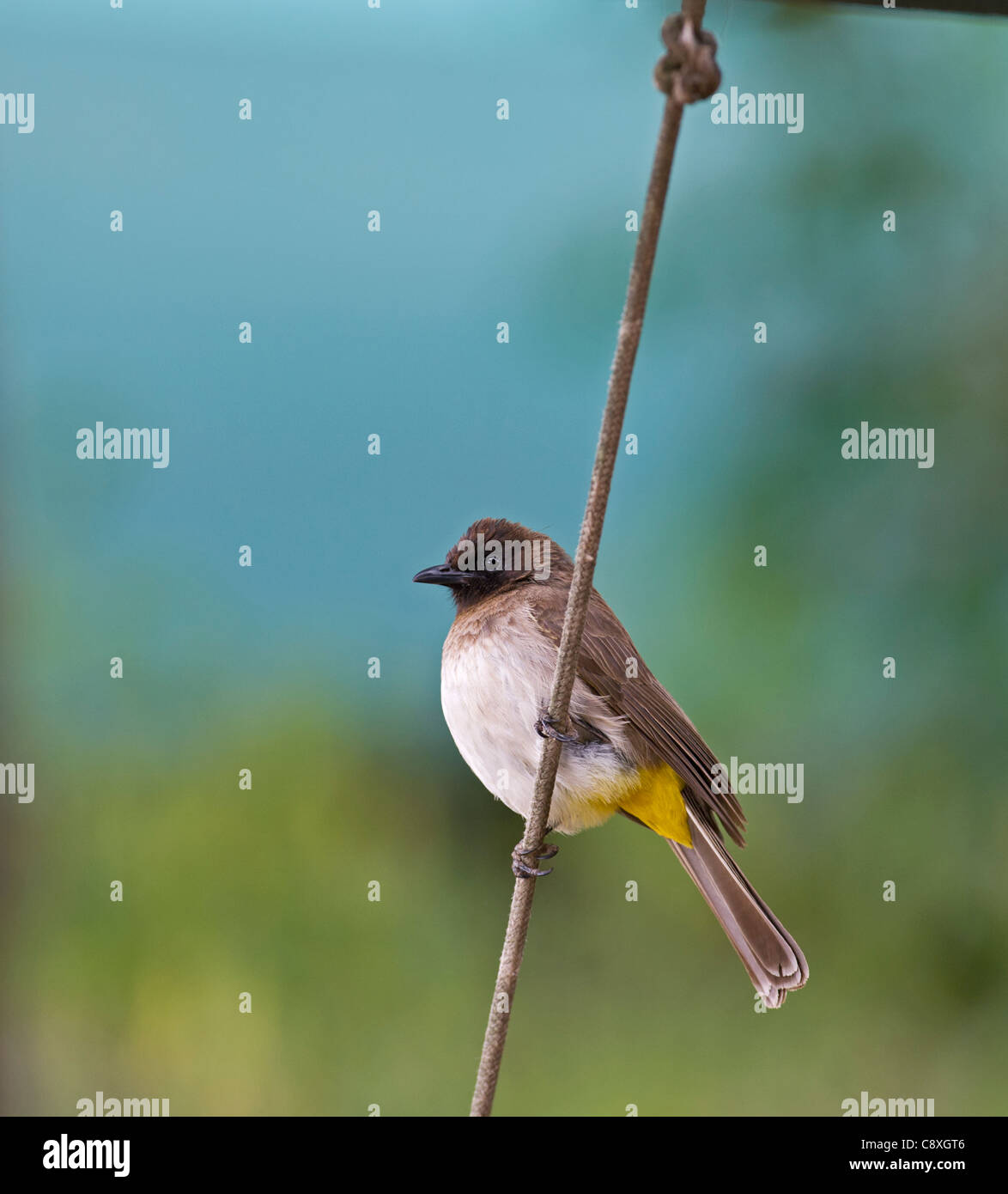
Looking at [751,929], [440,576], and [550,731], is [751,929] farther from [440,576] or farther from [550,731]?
[550,731]

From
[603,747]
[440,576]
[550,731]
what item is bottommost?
[603,747]

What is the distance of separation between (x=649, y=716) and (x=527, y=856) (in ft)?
2.23

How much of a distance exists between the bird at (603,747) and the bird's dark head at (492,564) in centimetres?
9

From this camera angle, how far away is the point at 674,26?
124 cm

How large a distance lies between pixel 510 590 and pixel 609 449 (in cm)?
163

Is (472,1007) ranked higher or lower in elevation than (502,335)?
lower

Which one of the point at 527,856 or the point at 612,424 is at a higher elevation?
the point at 612,424

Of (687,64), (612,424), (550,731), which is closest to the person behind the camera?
(687,64)

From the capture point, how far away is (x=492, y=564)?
316 cm

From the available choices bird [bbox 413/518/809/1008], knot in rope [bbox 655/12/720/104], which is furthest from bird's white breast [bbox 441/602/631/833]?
knot in rope [bbox 655/12/720/104]

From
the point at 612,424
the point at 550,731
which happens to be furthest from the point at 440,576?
the point at 612,424

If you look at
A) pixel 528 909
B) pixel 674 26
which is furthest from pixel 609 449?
pixel 528 909

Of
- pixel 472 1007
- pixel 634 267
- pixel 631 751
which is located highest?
pixel 634 267

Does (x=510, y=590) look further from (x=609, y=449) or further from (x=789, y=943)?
(x=609, y=449)
